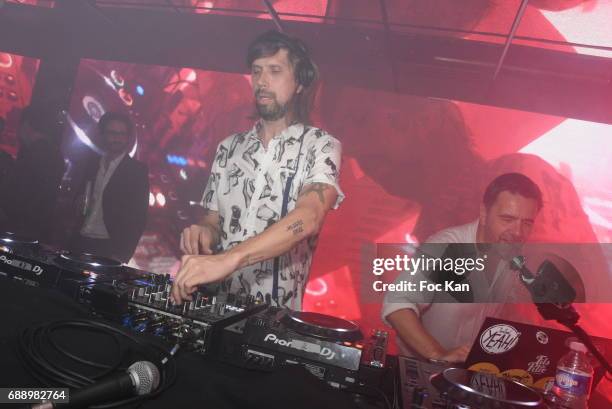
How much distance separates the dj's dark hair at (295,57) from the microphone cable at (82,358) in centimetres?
201

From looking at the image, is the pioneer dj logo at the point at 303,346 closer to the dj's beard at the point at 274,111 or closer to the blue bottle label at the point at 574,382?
the blue bottle label at the point at 574,382

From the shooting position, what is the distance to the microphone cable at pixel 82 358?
0.69 m

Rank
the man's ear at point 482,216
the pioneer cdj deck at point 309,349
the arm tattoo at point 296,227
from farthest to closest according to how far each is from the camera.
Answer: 1. the man's ear at point 482,216
2. the arm tattoo at point 296,227
3. the pioneer cdj deck at point 309,349

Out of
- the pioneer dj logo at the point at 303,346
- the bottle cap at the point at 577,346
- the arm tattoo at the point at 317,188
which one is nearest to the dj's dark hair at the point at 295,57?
the arm tattoo at the point at 317,188

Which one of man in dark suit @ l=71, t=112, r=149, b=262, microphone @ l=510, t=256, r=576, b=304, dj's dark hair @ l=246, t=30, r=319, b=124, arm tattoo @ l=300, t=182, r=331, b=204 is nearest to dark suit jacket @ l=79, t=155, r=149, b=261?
man in dark suit @ l=71, t=112, r=149, b=262

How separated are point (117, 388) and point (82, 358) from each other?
0.20 m

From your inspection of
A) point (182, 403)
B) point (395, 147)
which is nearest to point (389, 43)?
point (395, 147)

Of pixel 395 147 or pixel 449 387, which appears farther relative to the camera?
pixel 395 147

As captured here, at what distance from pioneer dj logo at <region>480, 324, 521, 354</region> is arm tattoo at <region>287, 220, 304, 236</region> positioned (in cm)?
Answer: 75

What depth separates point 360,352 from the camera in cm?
109

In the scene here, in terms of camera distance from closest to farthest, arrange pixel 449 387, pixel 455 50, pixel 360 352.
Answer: pixel 449 387 → pixel 360 352 → pixel 455 50

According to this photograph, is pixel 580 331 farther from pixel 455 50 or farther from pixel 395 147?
pixel 455 50

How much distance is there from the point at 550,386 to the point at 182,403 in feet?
3.44

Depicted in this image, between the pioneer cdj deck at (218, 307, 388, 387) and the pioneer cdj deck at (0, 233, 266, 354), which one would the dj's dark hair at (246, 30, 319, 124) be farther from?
the pioneer cdj deck at (218, 307, 388, 387)
